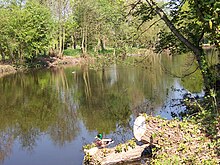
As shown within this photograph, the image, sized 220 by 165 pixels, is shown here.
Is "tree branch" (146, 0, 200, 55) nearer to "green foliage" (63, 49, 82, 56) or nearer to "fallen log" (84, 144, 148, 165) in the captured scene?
"fallen log" (84, 144, 148, 165)

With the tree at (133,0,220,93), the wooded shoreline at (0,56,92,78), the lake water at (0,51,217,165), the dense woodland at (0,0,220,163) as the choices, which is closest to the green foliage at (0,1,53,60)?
the dense woodland at (0,0,220,163)

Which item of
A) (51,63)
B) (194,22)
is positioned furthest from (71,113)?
(51,63)

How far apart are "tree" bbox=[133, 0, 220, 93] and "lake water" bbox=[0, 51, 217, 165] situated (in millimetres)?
1988

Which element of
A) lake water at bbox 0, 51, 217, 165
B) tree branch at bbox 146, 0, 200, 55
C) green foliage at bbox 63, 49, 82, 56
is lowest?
lake water at bbox 0, 51, 217, 165

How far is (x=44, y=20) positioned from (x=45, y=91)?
22.6m

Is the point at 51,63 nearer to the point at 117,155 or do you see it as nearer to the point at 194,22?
the point at 194,22

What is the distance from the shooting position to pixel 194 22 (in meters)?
10.7

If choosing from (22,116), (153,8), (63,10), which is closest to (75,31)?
(63,10)

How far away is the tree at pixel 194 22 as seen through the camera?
8352 mm

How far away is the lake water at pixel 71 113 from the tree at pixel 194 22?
1988mm

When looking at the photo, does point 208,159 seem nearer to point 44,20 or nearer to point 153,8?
point 153,8

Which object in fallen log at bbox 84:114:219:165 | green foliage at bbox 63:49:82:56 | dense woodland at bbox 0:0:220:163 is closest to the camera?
fallen log at bbox 84:114:219:165

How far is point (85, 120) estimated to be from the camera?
15.2m

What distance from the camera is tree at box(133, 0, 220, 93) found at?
835 cm
